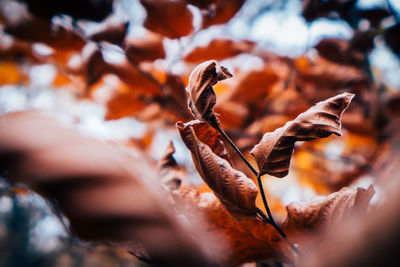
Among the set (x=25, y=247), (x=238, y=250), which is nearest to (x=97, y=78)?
(x=238, y=250)

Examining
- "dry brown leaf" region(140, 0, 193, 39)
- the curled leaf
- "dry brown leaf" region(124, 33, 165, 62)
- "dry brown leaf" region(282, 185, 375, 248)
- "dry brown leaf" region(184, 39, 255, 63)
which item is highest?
"dry brown leaf" region(140, 0, 193, 39)

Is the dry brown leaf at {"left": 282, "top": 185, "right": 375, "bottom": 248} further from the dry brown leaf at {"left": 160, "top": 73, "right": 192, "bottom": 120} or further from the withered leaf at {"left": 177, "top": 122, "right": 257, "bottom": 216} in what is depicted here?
the dry brown leaf at {"left": 160, "top": 73, "right": 192, "bottom": 120}

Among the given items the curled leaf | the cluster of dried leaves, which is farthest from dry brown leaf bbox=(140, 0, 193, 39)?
the curled leaf

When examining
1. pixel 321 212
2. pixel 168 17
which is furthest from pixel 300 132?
pixel 168 17

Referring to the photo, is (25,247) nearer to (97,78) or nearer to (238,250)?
(97,78)

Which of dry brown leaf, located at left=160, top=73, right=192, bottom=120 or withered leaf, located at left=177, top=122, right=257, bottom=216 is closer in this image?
withered leaf, located at left=177, top=122, right=257, bottom=216

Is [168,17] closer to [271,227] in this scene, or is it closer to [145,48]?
[145,48]

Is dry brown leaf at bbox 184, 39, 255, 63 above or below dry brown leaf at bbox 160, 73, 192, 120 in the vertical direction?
above
